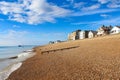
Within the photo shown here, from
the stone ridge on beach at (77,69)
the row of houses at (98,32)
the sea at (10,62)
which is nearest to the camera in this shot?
the stone ridge on beach at (77,69)

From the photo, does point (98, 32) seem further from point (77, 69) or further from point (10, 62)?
point (77, 69)

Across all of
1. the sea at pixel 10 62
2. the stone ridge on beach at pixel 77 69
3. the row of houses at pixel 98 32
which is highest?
the row of houses at pixel 98 32

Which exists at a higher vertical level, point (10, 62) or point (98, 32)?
point (98, 32)

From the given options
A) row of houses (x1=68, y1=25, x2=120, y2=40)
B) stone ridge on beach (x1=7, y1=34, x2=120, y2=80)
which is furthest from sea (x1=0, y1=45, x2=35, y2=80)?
row of houses (x1=68, y1=25, x2=120, y2=40)

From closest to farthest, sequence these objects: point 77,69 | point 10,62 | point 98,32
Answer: point 77,69, point 10,62, point 98,32

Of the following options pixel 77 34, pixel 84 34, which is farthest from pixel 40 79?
pixel 77 34

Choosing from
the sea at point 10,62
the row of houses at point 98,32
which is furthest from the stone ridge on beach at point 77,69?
the row of houses at point 98,32

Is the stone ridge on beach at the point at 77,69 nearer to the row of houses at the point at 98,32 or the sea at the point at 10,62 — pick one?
the sea at the point at 10,62

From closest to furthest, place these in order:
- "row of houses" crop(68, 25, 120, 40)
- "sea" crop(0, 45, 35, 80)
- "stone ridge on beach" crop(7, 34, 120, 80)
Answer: "stone ridge on beach" crop(7, 34, 120, 80) < "sea" crop(0, 45, 35, 80) < "row of houses" crop(68, 25, 120, 40)

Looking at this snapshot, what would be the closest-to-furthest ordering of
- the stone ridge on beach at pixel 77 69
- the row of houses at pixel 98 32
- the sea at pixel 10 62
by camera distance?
the stone ridge on beach at pixel 77 69
the sea at pixel 10 62
the row of houses at pixel 98 32

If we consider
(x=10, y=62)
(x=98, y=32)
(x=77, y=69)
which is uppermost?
(x=98, y=32)

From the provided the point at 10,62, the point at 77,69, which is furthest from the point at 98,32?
the point at 77,69

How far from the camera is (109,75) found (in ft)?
36.8

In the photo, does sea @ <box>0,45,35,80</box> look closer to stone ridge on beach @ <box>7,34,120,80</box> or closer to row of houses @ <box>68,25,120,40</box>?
stone ridge on beach @ <box>7,34,120,80</box>
